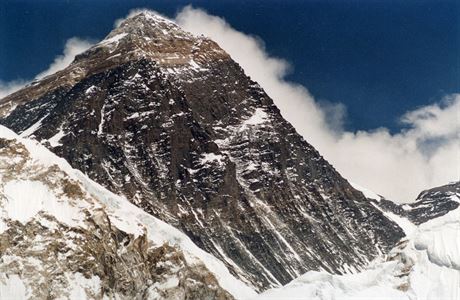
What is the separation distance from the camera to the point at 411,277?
8700cm

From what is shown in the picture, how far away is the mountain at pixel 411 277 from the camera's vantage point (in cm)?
8462

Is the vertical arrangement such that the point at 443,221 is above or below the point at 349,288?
above

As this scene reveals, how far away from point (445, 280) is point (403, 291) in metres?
4.50

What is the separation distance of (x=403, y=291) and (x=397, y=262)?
5.07 metres

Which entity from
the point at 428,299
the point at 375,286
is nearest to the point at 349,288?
the point at 375,286

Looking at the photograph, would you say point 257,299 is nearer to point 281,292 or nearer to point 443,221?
point 281,292

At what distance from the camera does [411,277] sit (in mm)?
87000

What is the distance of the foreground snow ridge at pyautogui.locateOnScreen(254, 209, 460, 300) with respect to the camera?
84.6 metres

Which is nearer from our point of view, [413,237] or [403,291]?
[403,291]

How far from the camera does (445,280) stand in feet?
276

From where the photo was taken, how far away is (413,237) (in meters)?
92.2

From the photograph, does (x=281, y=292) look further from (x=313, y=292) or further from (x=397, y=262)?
(x=397, y=262)

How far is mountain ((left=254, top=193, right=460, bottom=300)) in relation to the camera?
278 feet

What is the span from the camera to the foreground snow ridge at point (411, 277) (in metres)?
84.6
